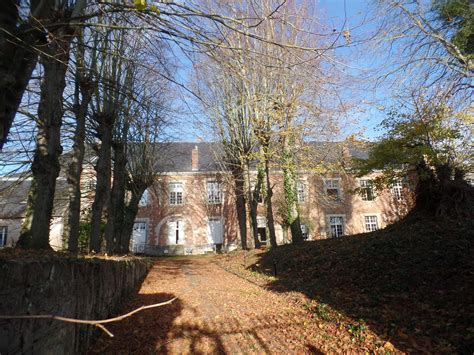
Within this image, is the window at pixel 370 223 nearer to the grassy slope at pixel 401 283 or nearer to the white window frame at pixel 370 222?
the white window frame at pixel 370 222

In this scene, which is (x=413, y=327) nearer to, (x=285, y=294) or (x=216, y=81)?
(x=285, y=294)

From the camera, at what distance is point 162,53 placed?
4.36 m

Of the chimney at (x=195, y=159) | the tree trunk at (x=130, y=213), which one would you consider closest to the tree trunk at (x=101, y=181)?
the tree trunk at (x=130, y=213)

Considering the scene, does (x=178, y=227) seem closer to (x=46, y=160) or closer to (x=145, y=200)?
A: (x=145, y=200)

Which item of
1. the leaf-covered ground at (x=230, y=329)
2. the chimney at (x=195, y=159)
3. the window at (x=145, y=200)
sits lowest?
the leaf-covered ground at (x=230, y=329)

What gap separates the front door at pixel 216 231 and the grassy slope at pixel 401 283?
18.2 meters

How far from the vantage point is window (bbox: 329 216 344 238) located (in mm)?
29297

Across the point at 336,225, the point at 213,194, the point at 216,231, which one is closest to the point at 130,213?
the point at 216,231

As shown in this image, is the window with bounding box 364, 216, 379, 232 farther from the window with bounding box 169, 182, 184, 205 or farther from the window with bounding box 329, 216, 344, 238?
the window with bounding box 169, 182, 184, 205

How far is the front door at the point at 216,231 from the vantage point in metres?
28.6

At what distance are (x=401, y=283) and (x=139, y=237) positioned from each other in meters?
25.1

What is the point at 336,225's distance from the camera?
2952 centimetres

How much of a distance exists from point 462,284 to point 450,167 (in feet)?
16.8

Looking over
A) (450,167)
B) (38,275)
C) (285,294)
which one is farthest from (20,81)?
(450,167)
